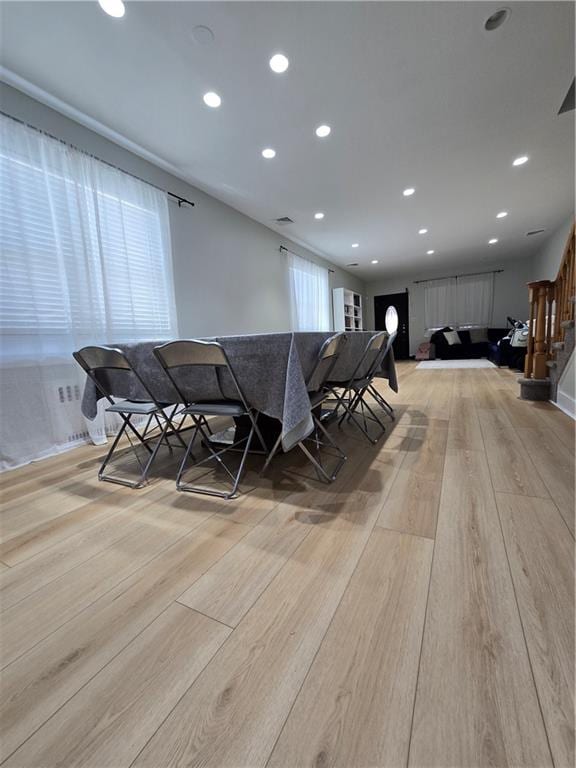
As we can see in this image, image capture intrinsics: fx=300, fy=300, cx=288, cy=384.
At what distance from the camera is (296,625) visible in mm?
797

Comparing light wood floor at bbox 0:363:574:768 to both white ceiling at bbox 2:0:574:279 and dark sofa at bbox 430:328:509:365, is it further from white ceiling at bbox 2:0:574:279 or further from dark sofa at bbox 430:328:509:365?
dark sofa at bbox 430:328:509:365

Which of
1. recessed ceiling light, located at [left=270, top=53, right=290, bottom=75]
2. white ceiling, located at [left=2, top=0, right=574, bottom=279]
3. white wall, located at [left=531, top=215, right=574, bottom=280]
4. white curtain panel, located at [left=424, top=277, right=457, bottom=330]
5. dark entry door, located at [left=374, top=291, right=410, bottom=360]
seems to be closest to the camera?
white ceiling, located at [left=2, top=0, right=574, bottom=279]

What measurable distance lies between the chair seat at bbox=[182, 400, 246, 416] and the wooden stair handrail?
10.3 feet

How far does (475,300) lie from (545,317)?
596cm

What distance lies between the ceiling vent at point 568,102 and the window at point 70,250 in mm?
3598

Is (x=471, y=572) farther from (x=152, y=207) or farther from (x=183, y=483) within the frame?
(x=152, y=207)

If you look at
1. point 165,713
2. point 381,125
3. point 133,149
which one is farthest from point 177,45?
point 165,713

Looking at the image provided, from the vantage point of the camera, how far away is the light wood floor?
570 mm

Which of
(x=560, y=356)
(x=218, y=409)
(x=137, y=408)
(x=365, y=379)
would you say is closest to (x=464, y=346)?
(x=560, y=356)

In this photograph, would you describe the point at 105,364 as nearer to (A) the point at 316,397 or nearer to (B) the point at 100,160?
(A) the point at 316,397

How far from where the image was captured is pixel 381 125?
2.59 metres

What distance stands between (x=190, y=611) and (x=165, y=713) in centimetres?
24

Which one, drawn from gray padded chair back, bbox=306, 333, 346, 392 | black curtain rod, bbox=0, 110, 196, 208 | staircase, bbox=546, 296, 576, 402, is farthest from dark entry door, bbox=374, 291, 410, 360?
gray padded chair back, bbox=306, 333, 346, 392

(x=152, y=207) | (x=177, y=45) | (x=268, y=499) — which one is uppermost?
(x=177, y=45)
